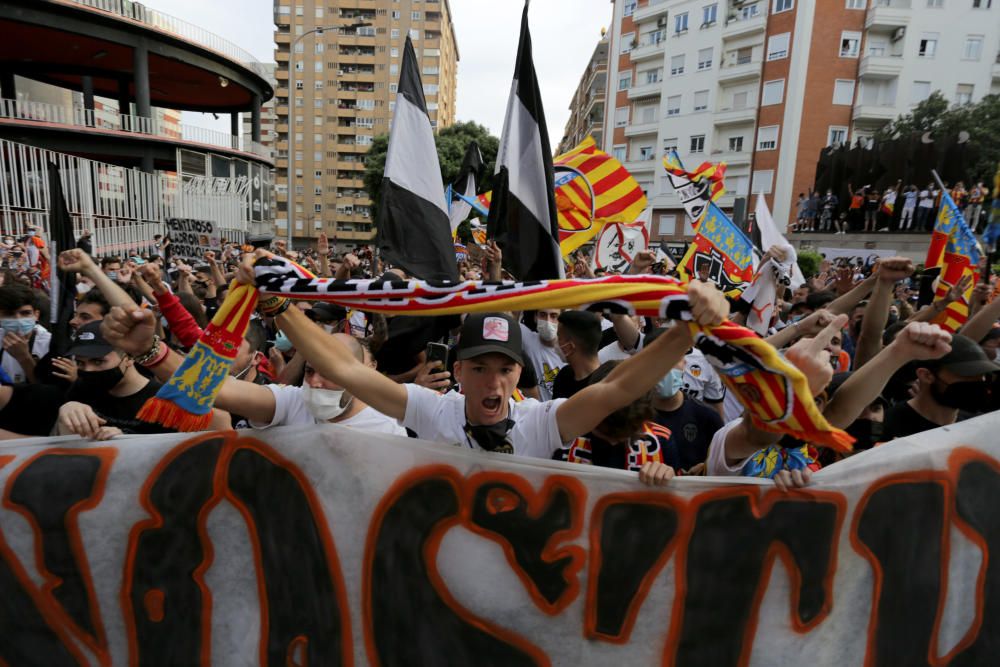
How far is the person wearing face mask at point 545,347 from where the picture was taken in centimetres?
447

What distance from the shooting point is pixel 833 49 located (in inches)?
1374

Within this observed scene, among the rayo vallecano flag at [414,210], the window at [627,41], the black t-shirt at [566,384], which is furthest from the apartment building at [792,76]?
the black t-shirt at [566,384]

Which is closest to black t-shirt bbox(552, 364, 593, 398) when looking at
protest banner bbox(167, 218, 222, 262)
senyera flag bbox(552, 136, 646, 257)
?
senyera flag bbox(552, 136, 646, 257)

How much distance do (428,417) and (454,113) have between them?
9614 centimetres

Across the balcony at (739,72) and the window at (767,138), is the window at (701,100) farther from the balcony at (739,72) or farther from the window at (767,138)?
the window at (767,138)

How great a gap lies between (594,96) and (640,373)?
56618mm

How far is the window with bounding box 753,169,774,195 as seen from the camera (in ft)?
119

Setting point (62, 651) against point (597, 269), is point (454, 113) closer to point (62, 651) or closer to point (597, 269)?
point (597, 269)

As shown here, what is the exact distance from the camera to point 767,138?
121 ft

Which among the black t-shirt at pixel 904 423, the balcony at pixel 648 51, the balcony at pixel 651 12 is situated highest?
the balcony at pixel 651 12

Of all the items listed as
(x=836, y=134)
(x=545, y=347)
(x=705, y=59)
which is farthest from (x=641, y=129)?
(x=545, y=347)

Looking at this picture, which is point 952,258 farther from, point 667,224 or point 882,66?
point 882,66

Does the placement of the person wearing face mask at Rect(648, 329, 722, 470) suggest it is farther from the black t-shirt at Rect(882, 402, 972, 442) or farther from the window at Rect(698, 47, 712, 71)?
the window at Rect(698, 47, 712, 71)

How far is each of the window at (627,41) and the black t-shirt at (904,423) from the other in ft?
154
